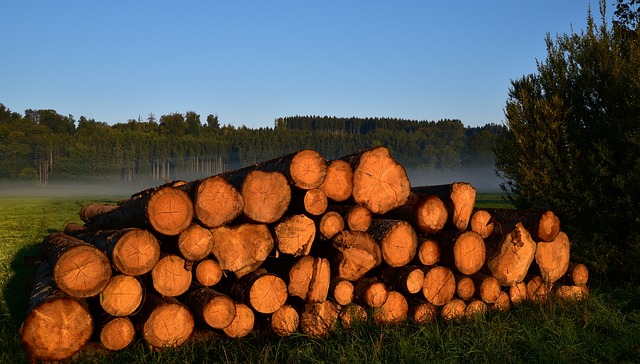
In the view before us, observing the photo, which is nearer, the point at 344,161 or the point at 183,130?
the point at 344,161

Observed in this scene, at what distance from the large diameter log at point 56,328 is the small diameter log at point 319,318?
2319 mm

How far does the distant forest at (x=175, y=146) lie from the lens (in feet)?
400

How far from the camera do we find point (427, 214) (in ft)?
22.9

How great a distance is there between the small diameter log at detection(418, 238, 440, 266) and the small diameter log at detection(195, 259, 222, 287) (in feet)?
8.33

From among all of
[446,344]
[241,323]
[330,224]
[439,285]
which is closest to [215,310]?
[241,323]

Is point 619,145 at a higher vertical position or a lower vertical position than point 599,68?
lower

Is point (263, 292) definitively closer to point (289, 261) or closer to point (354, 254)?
point (289, 261)

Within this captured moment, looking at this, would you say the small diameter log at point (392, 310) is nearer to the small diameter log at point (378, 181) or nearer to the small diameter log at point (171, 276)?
the small diameter log at point (378, 181)

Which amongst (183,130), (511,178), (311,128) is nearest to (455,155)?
(311,128)

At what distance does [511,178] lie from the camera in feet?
35.5

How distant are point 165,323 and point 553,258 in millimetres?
5500

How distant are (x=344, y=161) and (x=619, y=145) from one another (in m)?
5.42

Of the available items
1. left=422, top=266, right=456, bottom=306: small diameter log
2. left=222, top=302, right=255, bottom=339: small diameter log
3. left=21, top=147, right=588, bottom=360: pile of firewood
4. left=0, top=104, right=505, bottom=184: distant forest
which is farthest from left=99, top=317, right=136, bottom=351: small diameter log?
left=0, top=104, right=505, bottom=184: distant forest

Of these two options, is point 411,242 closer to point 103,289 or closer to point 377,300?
point 377,300
